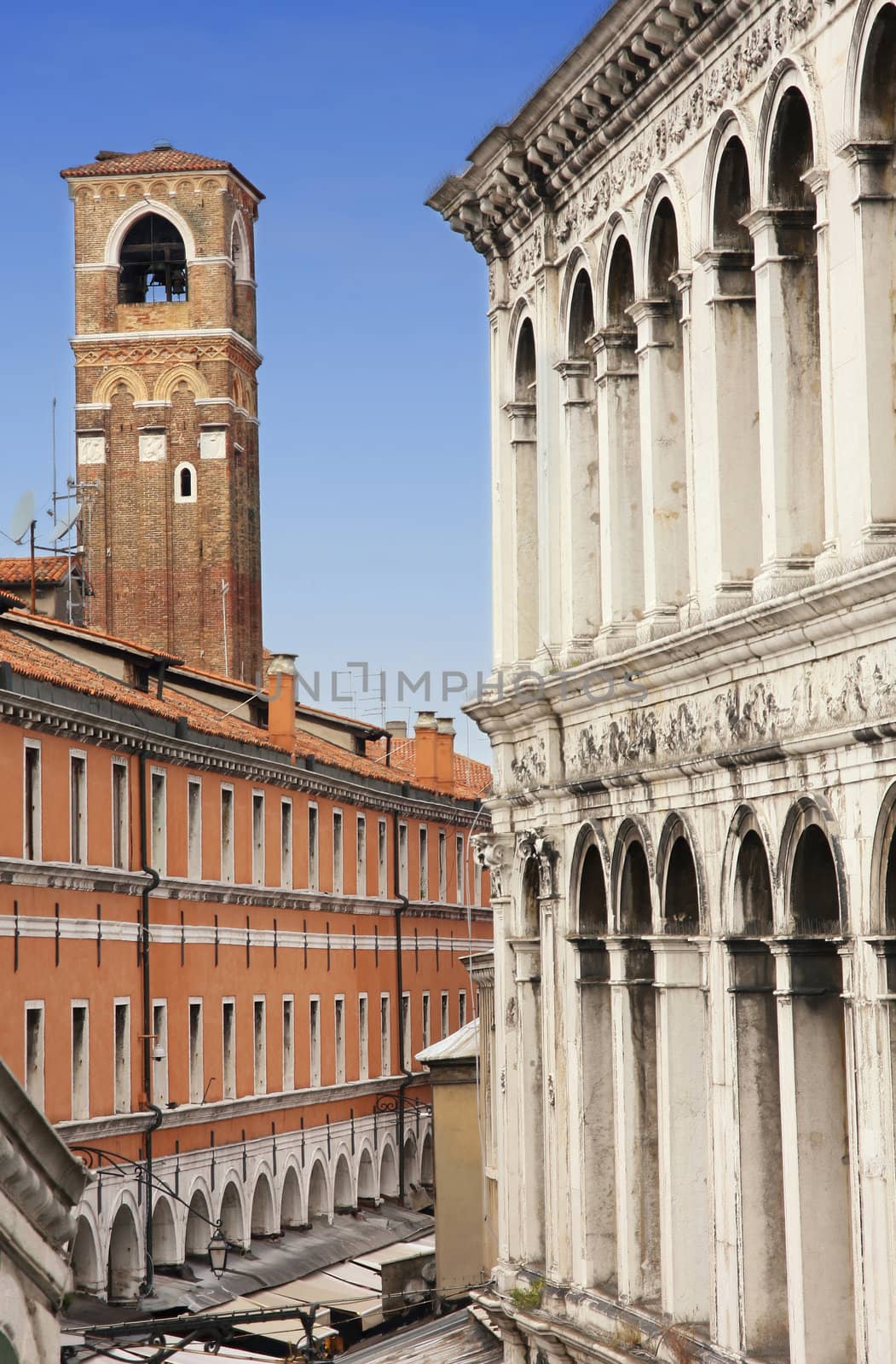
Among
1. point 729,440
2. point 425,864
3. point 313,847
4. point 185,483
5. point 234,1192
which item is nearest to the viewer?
point 729,440

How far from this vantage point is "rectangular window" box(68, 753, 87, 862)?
3341cm

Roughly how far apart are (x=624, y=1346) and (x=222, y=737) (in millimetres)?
23559

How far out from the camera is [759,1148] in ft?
50.0

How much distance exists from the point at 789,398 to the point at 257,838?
28.8 metres

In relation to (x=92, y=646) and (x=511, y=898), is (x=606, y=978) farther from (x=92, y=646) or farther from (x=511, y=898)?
(x=92, y=646)

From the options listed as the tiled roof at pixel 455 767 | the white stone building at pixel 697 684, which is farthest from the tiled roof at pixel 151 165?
the white stone building at pixel 697 684

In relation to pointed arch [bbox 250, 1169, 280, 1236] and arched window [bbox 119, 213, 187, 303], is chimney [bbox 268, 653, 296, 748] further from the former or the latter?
arched window [bbox 119, 213, 187, 303]

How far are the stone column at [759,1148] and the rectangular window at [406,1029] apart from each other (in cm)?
3633

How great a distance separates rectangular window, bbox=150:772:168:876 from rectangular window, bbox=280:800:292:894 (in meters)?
6.72

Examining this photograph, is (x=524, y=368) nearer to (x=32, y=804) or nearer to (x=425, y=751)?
(x=32, y=804)

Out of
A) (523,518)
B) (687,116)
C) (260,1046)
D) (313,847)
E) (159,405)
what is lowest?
(260,1046)

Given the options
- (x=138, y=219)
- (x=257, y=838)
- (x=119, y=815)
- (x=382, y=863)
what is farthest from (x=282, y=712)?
(x=138, y=219)

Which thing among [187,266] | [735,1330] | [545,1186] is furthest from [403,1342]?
[187,266]

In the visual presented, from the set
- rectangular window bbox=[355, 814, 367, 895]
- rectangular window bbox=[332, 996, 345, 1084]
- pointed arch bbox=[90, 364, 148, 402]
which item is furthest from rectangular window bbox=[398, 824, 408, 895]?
pointed arch bbox=[90, 364, 148, 402]
